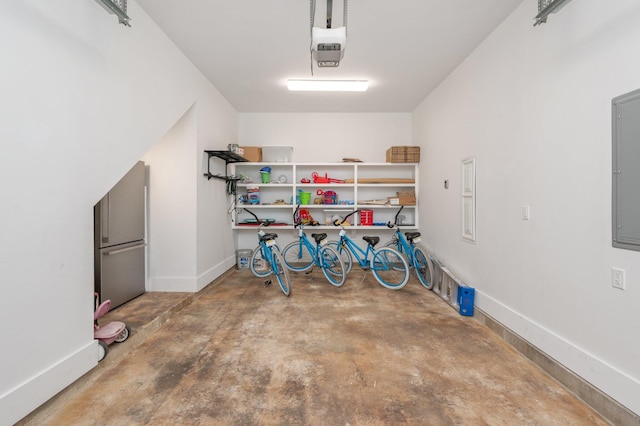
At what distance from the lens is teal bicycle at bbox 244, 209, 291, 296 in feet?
12.0

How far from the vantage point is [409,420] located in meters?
1.58

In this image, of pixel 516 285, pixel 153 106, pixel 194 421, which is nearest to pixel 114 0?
pixel 153 106

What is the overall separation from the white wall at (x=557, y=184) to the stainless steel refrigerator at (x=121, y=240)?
12.5 feet

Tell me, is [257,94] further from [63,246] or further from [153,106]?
[63,246]

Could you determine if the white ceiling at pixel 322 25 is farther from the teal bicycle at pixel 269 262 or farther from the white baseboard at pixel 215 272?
the white baseboard at pixel 215 272

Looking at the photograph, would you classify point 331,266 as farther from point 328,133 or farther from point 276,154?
point 328,133

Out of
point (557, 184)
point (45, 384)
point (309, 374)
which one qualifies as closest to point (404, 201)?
point (557, 184)

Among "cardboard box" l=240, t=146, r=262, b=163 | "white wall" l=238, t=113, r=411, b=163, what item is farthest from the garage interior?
"white wall" l=238, t=113, r=411, b=163

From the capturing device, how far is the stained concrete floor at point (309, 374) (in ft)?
5.35

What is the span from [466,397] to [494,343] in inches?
35.9

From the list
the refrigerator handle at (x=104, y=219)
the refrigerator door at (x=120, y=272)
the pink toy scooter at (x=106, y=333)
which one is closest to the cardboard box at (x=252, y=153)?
the refrigerator door at (x=120, y=272)

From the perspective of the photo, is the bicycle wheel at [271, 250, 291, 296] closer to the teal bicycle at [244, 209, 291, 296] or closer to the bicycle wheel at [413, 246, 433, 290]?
the teal bicycle at [244, 209, 291, 296]

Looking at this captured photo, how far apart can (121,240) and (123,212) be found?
0.30 metres

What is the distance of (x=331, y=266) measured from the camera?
14.6ft
